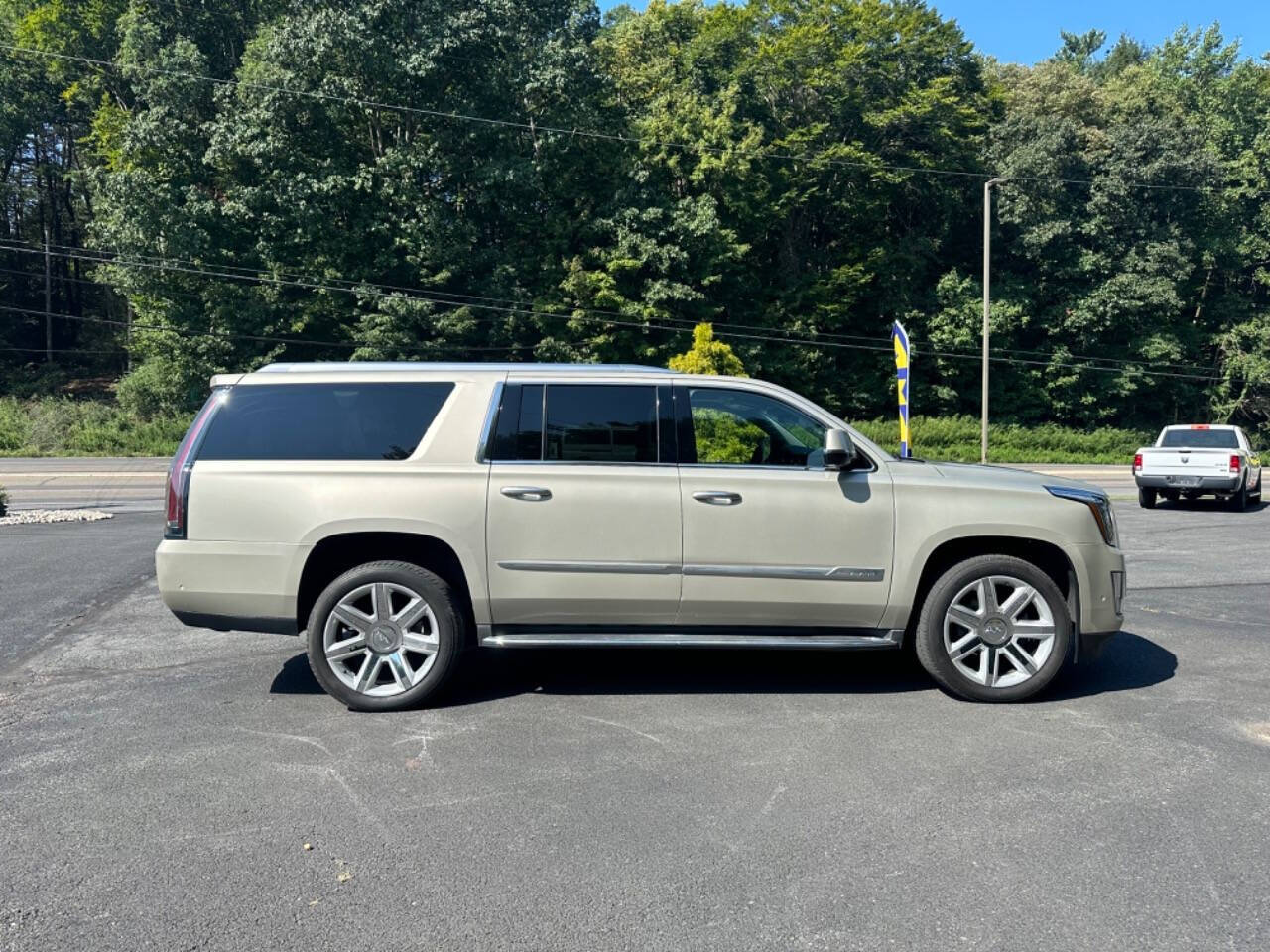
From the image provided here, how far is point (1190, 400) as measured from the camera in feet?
160

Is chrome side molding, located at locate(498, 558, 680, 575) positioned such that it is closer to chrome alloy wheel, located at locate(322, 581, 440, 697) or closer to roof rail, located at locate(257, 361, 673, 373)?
chrome alloy wheel, located at locate(322, 581, 440, 697)

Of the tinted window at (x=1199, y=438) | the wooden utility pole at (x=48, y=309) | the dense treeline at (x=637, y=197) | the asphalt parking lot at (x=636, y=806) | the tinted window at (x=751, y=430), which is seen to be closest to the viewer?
the asphalt parking lot at (x=636, y=806)

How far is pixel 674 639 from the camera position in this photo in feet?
17.9

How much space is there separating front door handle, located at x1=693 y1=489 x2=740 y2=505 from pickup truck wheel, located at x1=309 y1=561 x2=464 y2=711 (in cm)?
144

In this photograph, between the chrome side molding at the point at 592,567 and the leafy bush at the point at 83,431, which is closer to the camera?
the chrome side molding at the point at 592,567

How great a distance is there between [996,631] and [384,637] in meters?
3.32

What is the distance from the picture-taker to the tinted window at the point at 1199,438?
61.7 feet

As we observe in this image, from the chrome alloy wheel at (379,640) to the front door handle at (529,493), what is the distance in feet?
2.41

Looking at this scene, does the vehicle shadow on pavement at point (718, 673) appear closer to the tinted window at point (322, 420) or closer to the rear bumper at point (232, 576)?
the rear bumper at point (232, 576)


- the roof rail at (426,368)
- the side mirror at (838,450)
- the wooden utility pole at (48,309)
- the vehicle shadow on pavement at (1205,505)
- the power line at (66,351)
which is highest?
the wooden utility pole at (48,309)

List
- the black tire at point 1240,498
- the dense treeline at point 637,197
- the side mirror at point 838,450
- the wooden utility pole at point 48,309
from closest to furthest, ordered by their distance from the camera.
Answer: the side mirror at point 838,450 < the black tire at point 1240,498 < the dense treeline at point 637,197 < the wooden utility pole at point 48,309

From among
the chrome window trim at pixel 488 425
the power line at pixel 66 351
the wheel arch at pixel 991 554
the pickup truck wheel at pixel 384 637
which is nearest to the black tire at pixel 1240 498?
the wheel arch at pixel 991 554

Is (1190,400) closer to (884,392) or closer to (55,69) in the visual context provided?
(884,392)

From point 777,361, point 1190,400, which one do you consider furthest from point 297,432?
point 1190,400
